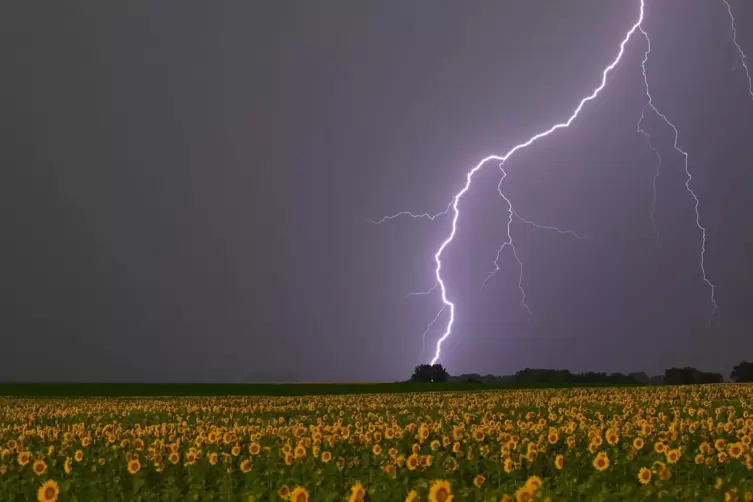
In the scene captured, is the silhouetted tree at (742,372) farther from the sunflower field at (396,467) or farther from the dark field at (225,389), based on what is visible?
the sunflower field at (396,467)

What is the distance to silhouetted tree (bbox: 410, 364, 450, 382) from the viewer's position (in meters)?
60.0

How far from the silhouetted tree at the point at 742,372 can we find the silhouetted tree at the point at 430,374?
76.1ft

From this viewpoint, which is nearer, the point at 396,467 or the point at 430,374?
the point at 396,467

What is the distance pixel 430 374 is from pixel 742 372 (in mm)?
25375

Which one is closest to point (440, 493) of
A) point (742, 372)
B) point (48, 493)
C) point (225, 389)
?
point (48, 493)

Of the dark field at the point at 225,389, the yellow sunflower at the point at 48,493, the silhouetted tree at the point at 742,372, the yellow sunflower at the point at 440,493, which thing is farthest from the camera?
the silhouetted tree at the point at 742,372

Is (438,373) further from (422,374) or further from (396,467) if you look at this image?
(396,467)

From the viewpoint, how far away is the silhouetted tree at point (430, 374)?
60031 mm

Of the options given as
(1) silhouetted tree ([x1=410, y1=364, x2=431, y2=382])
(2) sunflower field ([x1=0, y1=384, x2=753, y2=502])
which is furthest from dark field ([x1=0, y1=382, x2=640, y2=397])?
(2) sunflower field ([x1=0, y1=384, x2=753, y2=502])

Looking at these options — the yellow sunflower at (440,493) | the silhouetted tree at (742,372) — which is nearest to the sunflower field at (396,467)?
the yellow sunflower at (440,493)

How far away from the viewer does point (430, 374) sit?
60.2m

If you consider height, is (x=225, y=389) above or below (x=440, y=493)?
below

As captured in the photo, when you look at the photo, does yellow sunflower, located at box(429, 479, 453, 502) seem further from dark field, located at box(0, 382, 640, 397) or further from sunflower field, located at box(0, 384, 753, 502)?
dark field, located at box(0, 382, 640, 397)

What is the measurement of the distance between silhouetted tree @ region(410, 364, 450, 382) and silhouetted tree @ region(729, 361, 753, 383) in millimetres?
23204
